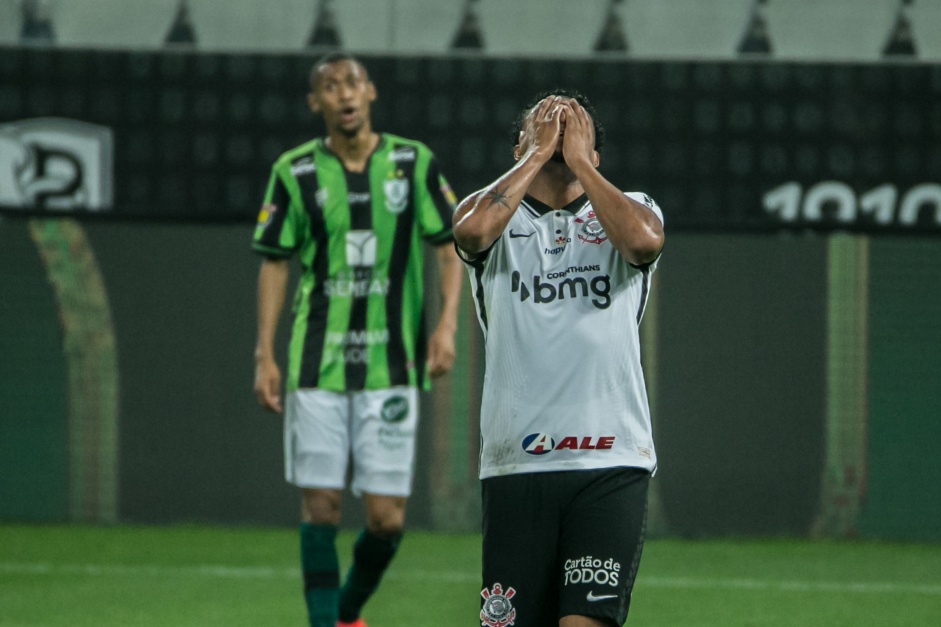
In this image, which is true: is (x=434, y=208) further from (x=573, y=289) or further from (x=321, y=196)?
(x=573, y=289)

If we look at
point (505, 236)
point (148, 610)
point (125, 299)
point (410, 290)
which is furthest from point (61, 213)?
point (505, 236)

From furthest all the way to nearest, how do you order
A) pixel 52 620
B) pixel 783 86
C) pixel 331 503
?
pixel 783 86, pixel 52 620, pixel 331 503

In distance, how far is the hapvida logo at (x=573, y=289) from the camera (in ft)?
10.2

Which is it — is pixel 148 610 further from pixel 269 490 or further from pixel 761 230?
pixel 761 230

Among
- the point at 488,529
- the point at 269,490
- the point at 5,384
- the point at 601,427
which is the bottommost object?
the point at 269,490

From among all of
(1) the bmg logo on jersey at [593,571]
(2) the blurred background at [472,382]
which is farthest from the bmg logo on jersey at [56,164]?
(1) the bmg logo on jersey at [593,571]

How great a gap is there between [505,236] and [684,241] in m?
4.51

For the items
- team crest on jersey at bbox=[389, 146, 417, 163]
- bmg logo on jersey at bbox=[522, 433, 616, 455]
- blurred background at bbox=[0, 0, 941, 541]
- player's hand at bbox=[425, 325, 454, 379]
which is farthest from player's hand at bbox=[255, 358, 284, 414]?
blurred background at bbox=[0, 0, 941, 541]

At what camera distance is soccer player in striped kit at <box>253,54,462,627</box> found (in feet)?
15.4

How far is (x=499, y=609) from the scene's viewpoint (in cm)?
305

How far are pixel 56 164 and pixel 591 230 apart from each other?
6933 millimetres

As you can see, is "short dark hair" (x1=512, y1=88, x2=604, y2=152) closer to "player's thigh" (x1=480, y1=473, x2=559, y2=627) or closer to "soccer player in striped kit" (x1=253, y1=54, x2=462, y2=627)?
"player's thigh" (x1=480, y1=473, x2=559, y2=627)

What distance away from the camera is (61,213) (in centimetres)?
761

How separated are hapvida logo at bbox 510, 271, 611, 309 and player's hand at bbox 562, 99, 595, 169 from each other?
0.24m
